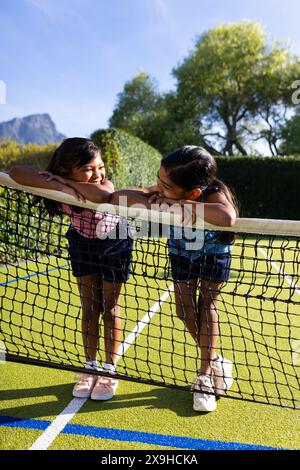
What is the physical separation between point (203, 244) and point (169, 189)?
1.18 feet

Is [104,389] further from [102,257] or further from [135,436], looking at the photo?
[102,257]

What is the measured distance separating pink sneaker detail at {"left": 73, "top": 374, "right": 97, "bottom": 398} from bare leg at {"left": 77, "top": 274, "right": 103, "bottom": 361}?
0.50 feet

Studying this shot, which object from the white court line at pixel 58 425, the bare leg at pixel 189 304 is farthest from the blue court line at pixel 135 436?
the bare leg at pixel 189 304

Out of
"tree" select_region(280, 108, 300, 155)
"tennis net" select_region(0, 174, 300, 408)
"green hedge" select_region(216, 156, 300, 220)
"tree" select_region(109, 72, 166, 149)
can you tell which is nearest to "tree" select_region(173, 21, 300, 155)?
"tree" select_region(280, 108, 300, 155)

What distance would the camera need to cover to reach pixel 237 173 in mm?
16422

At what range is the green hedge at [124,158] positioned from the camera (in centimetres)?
1081

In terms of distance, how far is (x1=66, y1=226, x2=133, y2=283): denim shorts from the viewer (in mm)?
2479

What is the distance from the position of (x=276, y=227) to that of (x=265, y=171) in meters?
14.8

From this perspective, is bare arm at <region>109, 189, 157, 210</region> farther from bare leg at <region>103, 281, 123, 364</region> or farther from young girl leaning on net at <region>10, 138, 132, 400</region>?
bare leg at <region>103, 281, 123, 364</region>

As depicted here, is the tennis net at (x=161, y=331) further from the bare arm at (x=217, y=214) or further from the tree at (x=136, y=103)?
the tree at (x=136, y=103)

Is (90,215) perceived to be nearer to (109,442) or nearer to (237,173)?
(109,442)

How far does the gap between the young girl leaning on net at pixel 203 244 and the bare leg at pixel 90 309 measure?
506 mm

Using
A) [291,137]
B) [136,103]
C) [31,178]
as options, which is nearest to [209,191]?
[31,178]

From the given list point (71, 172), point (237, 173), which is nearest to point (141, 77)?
point (237, 173)
